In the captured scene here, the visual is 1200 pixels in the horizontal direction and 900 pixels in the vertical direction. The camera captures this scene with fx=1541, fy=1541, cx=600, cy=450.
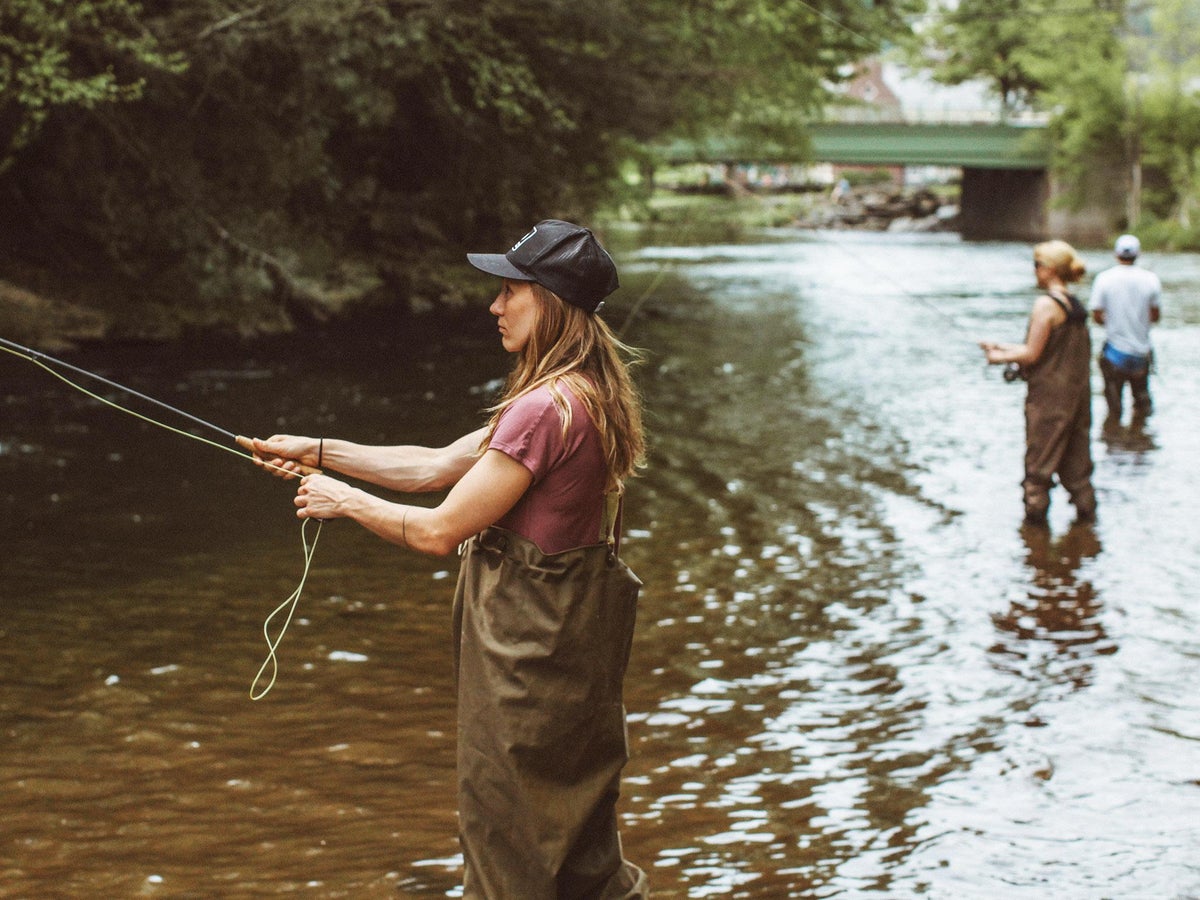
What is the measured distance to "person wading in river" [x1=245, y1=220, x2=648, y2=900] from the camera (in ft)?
10.9

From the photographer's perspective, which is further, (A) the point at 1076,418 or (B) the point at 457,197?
(B) the point at 457,197

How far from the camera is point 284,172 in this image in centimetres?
1819

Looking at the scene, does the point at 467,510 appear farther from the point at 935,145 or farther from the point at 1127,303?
the point at 935,145

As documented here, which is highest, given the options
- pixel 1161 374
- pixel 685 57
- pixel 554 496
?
pixel 685 57

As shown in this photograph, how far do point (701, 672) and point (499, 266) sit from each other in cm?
398

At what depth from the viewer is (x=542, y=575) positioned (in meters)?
3.32

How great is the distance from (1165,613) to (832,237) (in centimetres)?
4824

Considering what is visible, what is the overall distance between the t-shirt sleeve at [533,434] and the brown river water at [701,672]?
1.96 metres

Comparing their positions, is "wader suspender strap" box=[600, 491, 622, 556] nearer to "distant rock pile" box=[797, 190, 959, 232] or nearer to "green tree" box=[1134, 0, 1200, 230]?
"green tree" box=[1134, 0, 1200, 230]

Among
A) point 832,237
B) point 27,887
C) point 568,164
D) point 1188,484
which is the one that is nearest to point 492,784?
point 27,887

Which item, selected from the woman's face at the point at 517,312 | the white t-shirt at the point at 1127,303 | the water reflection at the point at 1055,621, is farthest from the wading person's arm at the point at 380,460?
the white t-shirt at the point at 1127,303

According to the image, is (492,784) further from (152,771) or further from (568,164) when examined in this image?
(568,164)

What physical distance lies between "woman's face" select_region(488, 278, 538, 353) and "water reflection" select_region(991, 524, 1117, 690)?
163 inches

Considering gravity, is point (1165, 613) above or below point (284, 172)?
below
